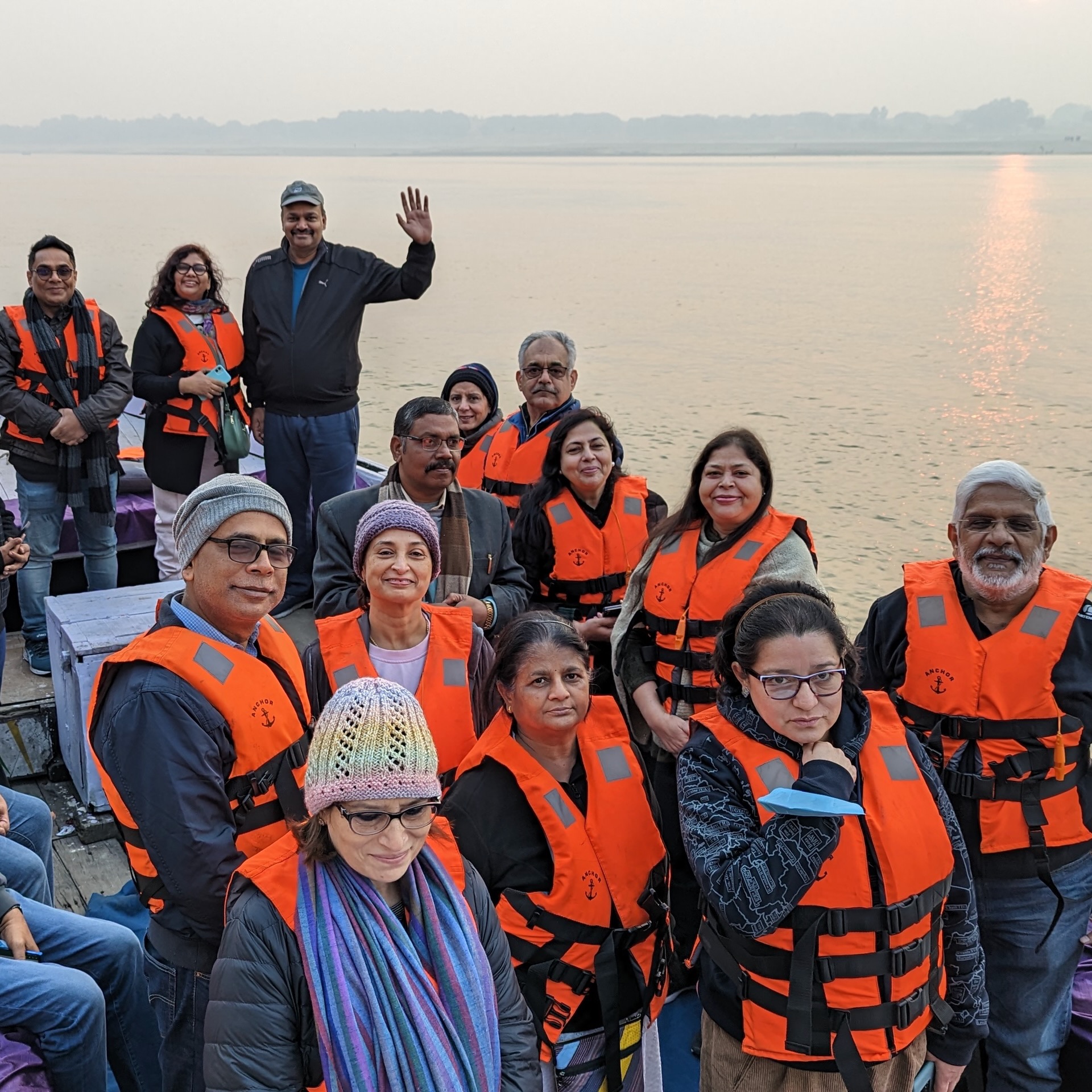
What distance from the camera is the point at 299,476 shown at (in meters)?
5.07

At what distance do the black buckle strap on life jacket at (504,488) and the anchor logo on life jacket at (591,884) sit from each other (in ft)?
7.64

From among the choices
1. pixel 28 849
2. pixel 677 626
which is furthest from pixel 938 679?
pixel 28 849

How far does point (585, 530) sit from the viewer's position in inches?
146

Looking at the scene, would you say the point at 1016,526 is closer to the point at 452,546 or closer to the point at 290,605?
the point at 452,546

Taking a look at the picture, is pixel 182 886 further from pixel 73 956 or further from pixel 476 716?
pixel 476 716

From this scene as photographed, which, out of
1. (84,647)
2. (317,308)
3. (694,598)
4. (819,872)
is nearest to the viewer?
(819,872)

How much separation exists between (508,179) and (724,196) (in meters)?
33.5

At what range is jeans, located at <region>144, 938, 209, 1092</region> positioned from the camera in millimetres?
2145

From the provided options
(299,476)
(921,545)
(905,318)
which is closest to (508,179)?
(905,318)

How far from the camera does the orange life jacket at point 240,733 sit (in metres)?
2.12

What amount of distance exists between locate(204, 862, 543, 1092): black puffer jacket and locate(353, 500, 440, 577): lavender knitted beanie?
1097 mm

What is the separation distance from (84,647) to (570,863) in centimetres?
220

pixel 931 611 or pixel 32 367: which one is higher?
pixel 32 367

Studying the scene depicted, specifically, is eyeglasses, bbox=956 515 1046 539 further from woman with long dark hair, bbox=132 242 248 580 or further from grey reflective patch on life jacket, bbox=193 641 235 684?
woman with long dark hair, bbox=132 242 248 580
